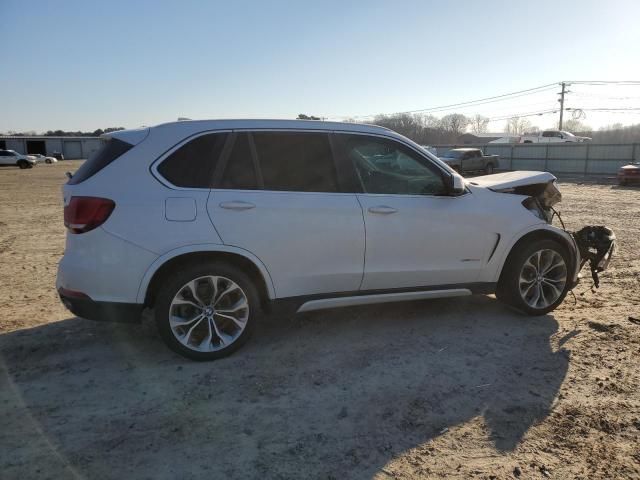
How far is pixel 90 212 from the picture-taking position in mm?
3674

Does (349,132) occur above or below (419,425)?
above

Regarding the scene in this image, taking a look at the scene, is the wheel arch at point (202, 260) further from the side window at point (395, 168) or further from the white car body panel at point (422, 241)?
the side window at point (395, 168)

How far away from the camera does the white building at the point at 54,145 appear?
81.4 meters

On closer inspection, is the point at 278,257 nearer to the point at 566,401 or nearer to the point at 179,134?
the point at 179,134

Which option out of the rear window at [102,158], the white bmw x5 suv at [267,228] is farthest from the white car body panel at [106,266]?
the rear window at [102,158]

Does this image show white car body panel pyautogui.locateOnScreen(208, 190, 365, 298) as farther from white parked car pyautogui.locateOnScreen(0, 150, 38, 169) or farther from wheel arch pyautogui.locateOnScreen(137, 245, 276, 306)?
white parked car pyautogui.locateOnScreen(0, 150, 38, 169)

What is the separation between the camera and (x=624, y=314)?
5035 mm

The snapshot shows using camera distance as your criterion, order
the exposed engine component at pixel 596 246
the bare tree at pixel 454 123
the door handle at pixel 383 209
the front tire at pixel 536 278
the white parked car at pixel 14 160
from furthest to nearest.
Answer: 1. the bare tree at pixel 454 123
2. the white parked car at pixel 14 160
3. the exposed engine component at pixel 596 246
4. the front tire at pixel 536 278
5. the door handle at pixel 383 209

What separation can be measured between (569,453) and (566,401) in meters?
0.63

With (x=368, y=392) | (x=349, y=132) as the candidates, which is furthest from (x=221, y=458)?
(x=349, y=132)

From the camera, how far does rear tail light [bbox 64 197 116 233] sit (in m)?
3.67

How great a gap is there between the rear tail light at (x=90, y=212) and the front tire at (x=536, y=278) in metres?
3.69

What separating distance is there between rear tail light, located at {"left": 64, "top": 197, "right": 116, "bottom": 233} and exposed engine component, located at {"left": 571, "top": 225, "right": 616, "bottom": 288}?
4735 mm

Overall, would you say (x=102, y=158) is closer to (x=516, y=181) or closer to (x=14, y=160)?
(x=516, y=181)
